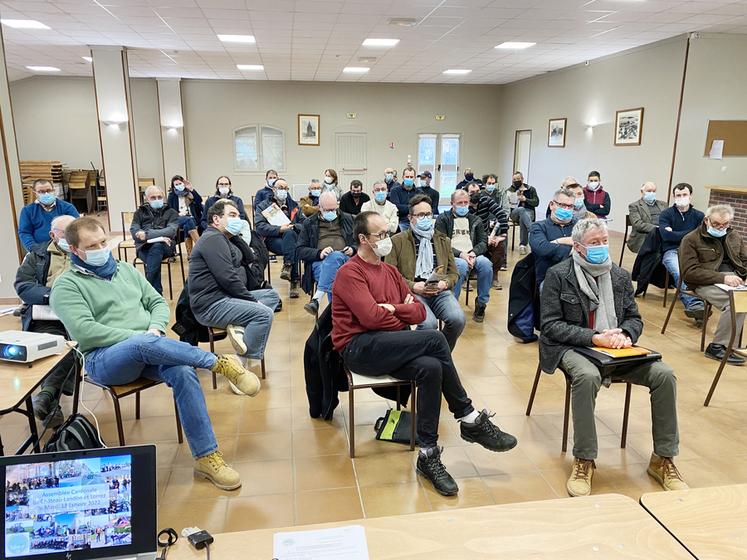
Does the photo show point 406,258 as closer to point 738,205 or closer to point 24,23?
point 738,205

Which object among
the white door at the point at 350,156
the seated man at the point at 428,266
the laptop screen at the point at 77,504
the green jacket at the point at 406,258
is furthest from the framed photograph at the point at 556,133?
the laptop screen at the point at 77,504

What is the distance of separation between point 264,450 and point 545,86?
12269 millimetres

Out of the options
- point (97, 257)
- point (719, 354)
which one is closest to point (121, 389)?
point (97, 257)

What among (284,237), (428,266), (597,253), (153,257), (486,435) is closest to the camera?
(486,435)

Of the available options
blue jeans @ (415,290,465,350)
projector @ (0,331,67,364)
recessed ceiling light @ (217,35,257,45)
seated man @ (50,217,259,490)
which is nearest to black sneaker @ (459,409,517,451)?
blue jeans @ (415,290,465,350)

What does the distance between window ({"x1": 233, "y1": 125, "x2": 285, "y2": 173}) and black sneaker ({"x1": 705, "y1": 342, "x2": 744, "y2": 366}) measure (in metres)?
12.1

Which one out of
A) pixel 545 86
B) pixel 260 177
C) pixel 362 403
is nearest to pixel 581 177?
pixel 545 86

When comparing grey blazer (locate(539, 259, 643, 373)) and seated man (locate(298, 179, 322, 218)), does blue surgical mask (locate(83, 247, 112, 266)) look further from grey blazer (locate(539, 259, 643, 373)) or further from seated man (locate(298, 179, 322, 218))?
seated man (locate(298, 179, 322, 218))

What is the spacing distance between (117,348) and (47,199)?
321cm

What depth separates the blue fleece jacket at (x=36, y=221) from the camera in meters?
4.91

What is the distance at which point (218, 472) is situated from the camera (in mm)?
2568

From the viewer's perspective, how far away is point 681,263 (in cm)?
443

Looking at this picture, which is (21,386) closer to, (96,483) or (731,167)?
(96,483)

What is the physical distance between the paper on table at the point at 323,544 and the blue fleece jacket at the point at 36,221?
4.49 m
